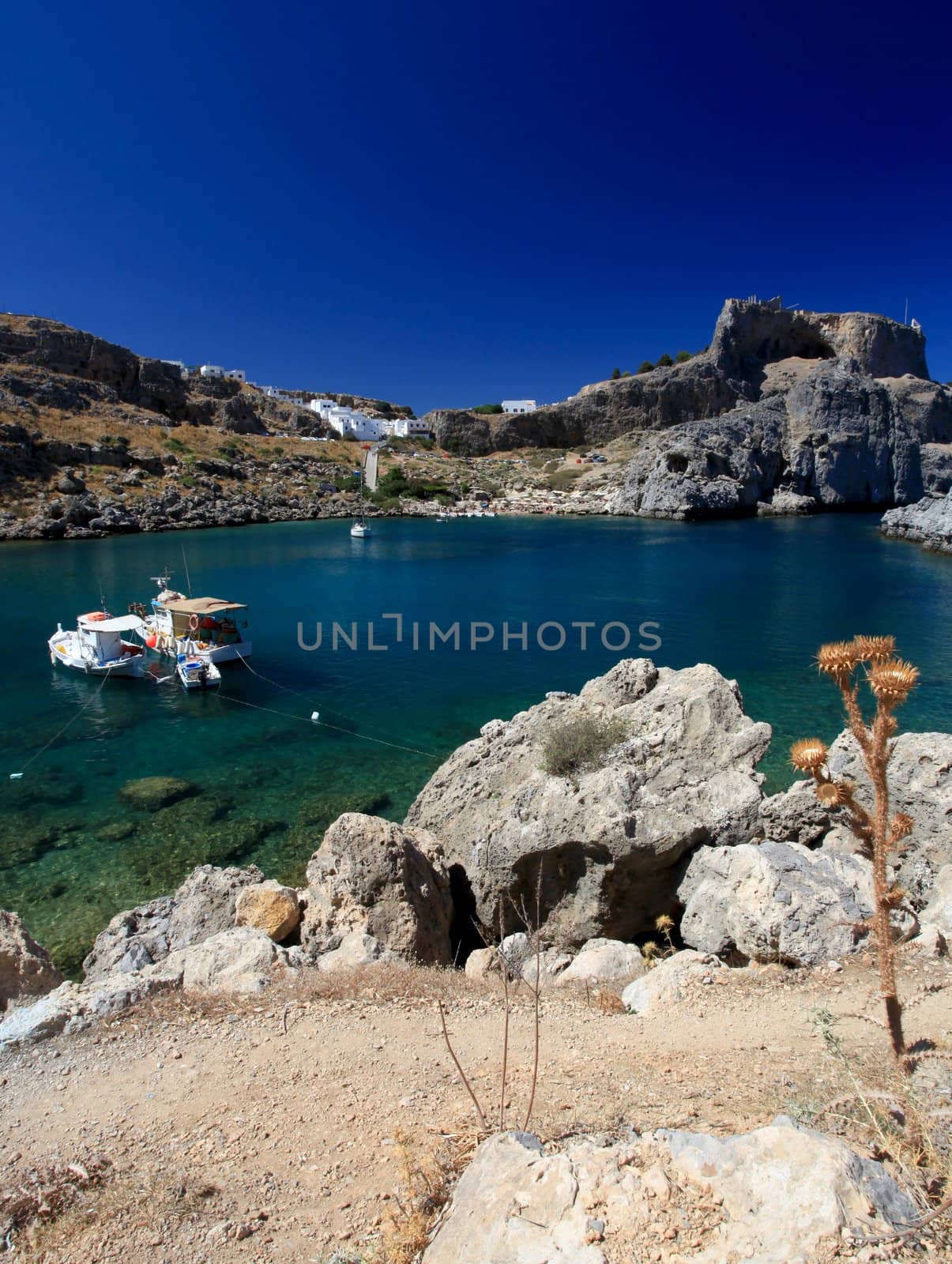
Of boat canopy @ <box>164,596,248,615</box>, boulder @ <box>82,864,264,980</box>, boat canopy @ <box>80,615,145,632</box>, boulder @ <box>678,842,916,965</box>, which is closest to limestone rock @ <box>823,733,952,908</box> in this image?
boulder @ <box>678,842,916,965</box>

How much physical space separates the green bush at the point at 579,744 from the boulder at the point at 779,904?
2432 mm

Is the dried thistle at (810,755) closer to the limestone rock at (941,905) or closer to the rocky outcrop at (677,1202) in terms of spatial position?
the rocky outcrop at (677,1202)

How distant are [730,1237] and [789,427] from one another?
117 m

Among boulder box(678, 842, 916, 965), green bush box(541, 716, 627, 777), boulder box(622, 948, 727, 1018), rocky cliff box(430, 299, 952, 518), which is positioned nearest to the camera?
boulder box(622, 948, 727, 1018)

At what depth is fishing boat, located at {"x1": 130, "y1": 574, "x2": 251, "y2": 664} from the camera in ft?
79.9

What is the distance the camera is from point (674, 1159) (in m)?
3.29

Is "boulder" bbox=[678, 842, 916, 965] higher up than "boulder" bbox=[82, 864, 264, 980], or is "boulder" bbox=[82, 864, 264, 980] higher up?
"boulder" bbox=[678, 842, 916, 965]

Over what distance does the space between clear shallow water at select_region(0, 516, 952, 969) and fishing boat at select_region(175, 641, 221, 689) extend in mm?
561

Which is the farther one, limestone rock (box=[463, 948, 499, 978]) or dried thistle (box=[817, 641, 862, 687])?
limestone rock (box=[463, 948, 499, 978])

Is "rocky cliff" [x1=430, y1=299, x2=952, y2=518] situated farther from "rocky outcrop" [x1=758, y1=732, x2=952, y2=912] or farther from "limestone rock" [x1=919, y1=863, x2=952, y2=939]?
"limestone rock" [x1=919, y1=863, x2=952, y2=939]

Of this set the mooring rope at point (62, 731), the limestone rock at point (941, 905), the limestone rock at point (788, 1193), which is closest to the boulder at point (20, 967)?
the limestone rock at point (788, 1193)

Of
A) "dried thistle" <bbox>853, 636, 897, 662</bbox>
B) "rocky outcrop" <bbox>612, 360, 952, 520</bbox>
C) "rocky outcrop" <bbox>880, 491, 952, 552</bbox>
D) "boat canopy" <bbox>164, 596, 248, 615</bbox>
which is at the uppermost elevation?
"rocky outcrop" <bbox>612, 360, 952, 520</bbox>

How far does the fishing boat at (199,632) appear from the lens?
2436 cm

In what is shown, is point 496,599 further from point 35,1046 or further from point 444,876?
point 35,1046
